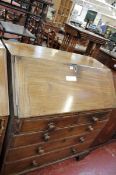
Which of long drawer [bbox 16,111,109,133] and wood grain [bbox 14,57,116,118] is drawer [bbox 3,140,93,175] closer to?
long drawer [bbox 16,111,109,133]

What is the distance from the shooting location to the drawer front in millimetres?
1349

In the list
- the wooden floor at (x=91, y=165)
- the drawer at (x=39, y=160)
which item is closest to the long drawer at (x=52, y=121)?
the drawer at (x=39, y=160)

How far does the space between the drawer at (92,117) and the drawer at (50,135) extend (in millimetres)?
58

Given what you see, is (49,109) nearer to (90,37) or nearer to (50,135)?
(50,135)

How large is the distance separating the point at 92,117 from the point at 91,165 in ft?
2.61

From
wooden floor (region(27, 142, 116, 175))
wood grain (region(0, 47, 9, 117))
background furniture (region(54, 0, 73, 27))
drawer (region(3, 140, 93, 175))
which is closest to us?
wood grain (region(0, 47, 9, 117))

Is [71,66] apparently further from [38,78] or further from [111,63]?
[111,63]

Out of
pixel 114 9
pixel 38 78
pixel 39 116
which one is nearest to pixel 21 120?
pixel 39 116

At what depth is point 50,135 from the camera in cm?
145

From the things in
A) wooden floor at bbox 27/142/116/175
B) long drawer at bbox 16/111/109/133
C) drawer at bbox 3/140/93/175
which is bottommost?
wooden floor at bbox 27/142/116/175

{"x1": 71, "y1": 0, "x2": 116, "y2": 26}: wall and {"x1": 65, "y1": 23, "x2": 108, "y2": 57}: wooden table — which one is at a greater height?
{"x1": 65, "y1": 23, "x2": 108, "y2": 57}: wooden table

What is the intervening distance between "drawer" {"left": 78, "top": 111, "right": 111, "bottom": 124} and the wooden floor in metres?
0.64

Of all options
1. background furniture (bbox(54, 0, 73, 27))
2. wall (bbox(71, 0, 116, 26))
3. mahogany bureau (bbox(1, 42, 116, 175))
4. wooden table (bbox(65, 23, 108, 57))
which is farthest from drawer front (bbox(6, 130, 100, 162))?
wall (bbox(71, 0, 116, 26))

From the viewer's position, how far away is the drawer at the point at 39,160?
146 centimetres
